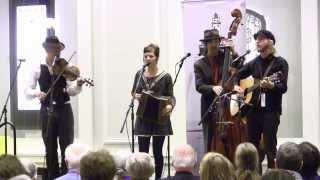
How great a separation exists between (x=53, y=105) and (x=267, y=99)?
6.94 ft

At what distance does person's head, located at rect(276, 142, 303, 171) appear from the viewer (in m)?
3.37

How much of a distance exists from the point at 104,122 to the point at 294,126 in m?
2.38

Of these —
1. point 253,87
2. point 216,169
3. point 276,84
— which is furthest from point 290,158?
point 253,87

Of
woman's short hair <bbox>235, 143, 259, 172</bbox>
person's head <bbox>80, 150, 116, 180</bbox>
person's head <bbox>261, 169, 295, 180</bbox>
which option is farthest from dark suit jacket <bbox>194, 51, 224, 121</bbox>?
person's head <bbox>261, 169, 295, 180</bbox>

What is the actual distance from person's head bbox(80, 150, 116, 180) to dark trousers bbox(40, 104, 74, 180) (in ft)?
8.54

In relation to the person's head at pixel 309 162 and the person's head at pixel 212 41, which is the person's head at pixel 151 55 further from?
the person's head at pixel 309 162

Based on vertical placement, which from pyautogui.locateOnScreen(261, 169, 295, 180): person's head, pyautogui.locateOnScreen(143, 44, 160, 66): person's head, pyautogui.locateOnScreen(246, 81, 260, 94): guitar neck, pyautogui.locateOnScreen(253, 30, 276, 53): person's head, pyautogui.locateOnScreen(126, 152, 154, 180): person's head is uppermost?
pyautogui.locateOnScreen(253, 30, 276, 53): person's head

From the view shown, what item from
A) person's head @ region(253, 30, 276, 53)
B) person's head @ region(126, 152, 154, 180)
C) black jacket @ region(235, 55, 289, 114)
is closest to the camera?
person's head @ region(126, 152, 154, 180)

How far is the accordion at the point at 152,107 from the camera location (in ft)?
17.3

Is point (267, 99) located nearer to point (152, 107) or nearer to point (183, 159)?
point (152, 107)

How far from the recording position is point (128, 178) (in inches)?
145

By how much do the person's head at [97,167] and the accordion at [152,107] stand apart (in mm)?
2257

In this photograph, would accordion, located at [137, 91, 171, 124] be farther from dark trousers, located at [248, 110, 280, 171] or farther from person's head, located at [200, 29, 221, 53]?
dark trousers, located at [248, 110, 280, 171]

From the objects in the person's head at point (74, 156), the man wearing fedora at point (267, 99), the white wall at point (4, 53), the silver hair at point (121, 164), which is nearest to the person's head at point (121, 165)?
the silver hair at point (121, 164)
